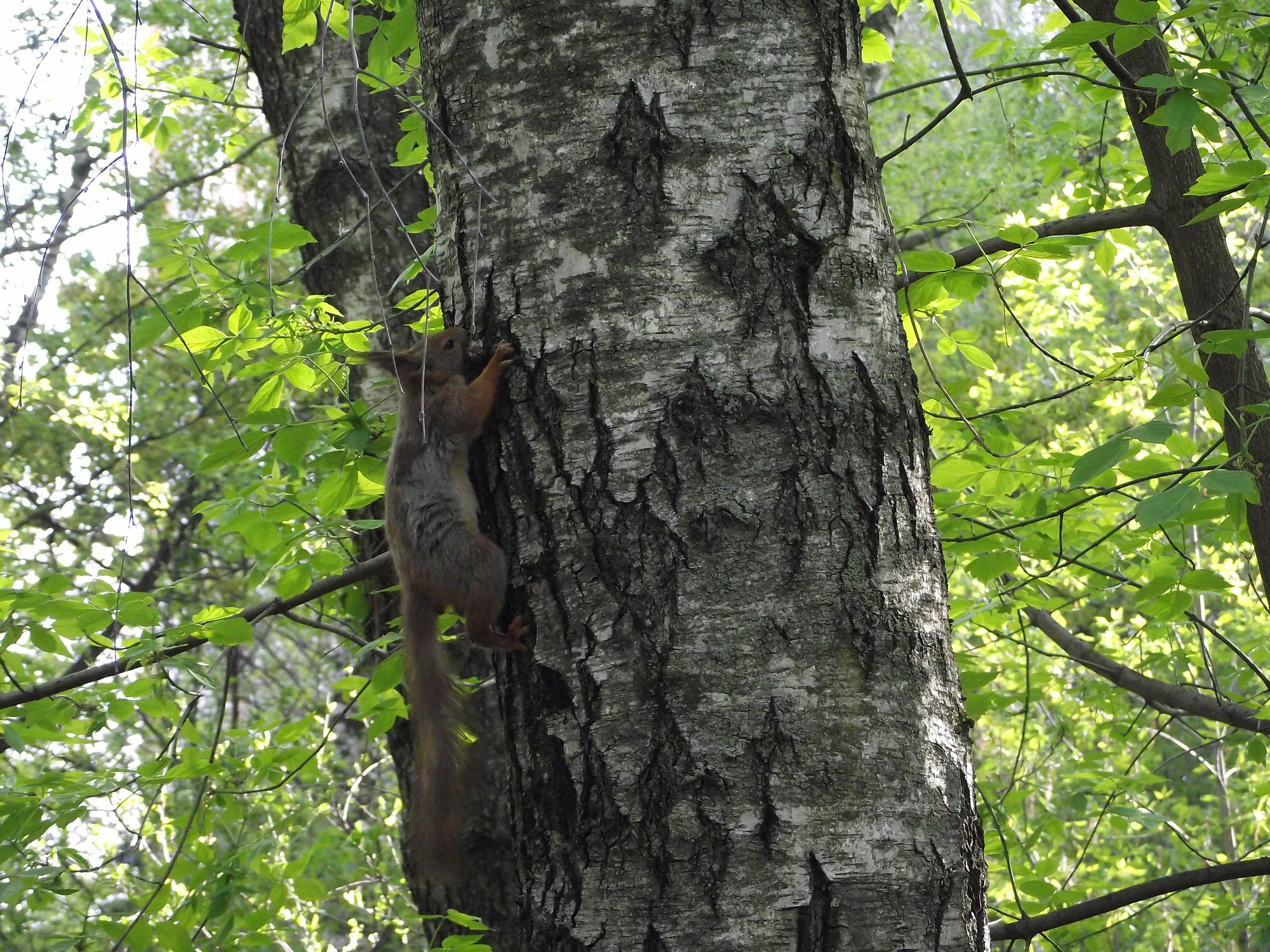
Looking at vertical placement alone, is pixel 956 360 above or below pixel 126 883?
above

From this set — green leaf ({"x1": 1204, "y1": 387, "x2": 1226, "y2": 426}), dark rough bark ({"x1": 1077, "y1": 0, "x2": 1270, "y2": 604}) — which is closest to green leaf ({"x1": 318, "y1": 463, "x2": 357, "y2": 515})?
green leaf ({"x1": 1204, "y1": 387, "x2": 1226, "y2": 426})

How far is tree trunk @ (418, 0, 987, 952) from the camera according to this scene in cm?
115

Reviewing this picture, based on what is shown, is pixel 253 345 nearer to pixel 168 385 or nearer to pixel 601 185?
pixel 601 185

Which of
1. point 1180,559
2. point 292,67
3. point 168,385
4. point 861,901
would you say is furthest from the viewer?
point 168,385

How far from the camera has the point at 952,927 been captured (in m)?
1.15

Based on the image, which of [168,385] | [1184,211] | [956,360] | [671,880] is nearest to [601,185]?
[671,880]

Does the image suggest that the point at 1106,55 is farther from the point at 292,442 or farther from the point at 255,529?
the point at 255,529

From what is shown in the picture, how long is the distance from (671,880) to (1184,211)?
2.04 meters

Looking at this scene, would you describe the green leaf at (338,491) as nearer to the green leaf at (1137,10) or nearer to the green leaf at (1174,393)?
the green leaf at (1174,393)

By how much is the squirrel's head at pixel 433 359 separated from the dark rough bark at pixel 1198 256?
1.62 m

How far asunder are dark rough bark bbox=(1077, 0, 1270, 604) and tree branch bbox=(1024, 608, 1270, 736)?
532 mm

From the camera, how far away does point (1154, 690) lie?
3238 millimetres

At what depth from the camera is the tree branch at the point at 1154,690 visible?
2.78 meters

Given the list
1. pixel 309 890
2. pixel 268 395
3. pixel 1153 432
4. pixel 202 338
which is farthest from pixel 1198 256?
pixel 309 890
